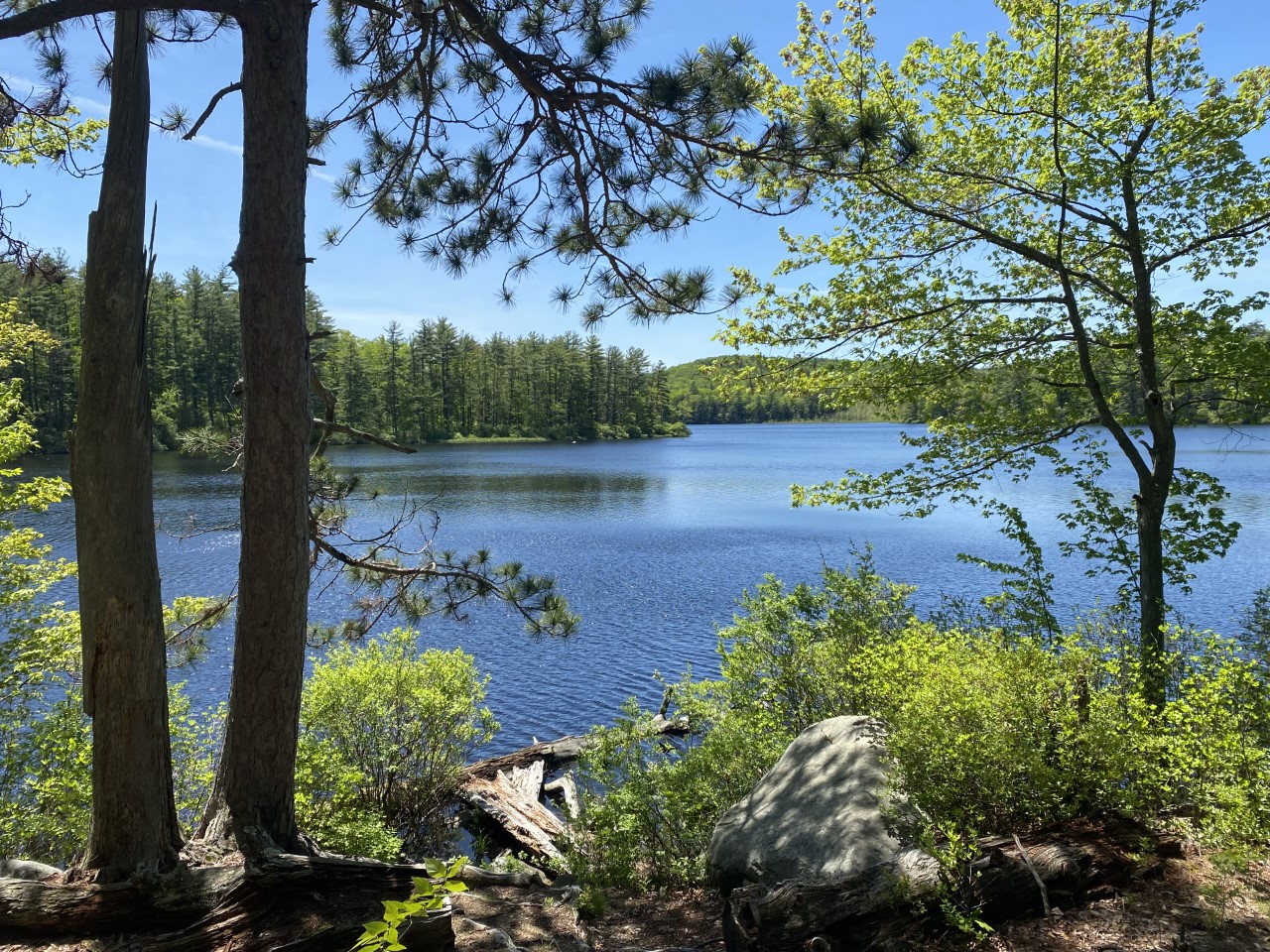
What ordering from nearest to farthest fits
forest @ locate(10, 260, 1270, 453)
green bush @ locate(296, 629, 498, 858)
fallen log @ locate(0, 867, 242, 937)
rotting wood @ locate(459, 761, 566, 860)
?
fallen log @ locate(0, 867, 242, 937) → green bush @ locate(296, 629, 498, 858) → rotting wood @ locate(459, 761, 566, 860) → forest @ locate(10, 260, 1270, 453)

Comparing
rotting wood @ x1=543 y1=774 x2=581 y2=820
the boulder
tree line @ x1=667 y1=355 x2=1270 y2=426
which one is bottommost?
rotting wood @ x1=543 y1=774 x2=581 y2=820

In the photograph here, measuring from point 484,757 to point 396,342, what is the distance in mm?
72186

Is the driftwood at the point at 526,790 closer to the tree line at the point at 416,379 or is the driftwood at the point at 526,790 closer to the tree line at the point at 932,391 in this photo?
the tree line at the point at 932,391

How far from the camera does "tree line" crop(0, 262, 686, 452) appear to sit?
51.9 meters

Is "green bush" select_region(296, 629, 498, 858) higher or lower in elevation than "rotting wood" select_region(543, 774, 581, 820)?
higher

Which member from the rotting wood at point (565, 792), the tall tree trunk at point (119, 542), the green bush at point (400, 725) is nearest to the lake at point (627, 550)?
the rotting wood at point (565, 792)

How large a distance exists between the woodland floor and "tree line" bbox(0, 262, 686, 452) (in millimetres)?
52467

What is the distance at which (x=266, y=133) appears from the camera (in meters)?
3.84

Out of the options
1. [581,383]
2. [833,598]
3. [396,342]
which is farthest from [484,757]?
[581,383]

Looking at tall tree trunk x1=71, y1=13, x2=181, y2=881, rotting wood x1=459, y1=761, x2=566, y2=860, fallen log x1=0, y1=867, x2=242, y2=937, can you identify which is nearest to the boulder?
fallen log x1=0, y1=867, x2=242, y2=937

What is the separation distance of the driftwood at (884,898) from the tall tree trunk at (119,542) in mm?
2662

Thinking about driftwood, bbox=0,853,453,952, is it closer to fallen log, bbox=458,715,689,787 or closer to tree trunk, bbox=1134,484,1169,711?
fallen log, bbox=458,715,689,787

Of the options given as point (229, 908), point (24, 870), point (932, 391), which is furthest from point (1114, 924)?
point (932, 391)

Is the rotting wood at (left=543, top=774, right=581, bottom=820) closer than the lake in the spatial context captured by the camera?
Yes
